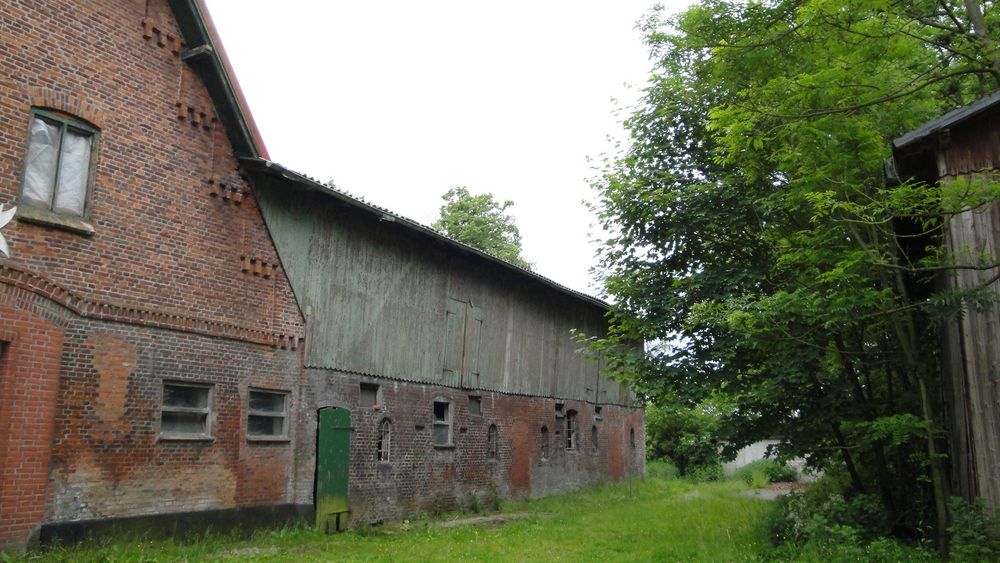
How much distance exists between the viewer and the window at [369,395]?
1594 centimetres

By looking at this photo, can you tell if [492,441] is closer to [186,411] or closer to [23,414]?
[186,411]

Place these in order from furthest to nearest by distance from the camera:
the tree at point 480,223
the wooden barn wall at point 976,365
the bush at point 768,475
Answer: the tree at point 480,223 < the bush at point 768,475 < the wooden barn wall at point 976,365

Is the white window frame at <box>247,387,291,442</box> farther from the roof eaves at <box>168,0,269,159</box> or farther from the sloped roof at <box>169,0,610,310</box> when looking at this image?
the roof eaves at <box>168,0,269,159</box>

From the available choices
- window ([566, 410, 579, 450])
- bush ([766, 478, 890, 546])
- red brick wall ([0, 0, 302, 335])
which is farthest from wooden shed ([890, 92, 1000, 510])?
window ([566, 410, 579, 450])

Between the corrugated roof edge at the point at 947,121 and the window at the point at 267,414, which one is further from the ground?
the corrugated roof edge at the point at 947,121

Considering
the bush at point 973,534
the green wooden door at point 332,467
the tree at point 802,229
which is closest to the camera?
the bush at point 973,534

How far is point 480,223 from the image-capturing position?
147ft

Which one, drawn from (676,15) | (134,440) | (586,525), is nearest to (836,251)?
(676,15)

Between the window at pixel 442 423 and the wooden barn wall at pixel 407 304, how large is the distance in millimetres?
583

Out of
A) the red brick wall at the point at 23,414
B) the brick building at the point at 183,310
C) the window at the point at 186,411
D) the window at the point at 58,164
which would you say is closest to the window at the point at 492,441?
the brick building at the point at 183,310

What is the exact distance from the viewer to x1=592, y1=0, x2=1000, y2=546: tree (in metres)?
9.46

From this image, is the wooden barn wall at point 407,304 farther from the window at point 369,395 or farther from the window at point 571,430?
the window at point 571,430

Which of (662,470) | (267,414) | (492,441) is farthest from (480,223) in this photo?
(267,414)

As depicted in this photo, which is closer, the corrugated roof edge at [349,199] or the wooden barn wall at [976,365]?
the wooden barn wall at [976,365]
